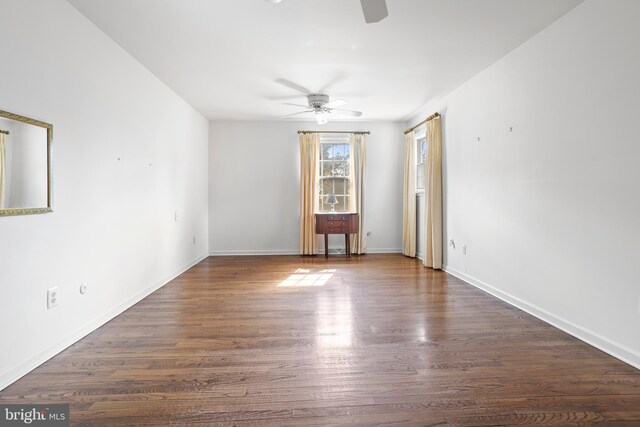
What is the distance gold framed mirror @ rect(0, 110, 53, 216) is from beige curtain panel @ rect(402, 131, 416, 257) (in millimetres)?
5017

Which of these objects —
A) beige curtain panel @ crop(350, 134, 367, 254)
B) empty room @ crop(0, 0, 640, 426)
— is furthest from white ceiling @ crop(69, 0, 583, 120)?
beige curtain panel @ crop(350, 134, 367, 254)

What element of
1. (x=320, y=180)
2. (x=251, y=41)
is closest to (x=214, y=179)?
(x=320, y=180)

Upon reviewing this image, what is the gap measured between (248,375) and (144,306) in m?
1.85

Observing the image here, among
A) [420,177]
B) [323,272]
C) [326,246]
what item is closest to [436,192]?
[420,177]

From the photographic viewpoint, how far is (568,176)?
2.71 meters

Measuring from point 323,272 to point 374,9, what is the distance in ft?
12.1

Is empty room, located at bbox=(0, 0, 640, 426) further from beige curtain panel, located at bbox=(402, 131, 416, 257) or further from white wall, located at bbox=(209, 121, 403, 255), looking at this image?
white wall, located at bbox=(209, 121, 403, 255)

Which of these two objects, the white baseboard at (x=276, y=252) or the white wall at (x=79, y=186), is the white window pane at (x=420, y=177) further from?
the white wall at (x=79, y=186)

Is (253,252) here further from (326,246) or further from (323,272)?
(323,272)

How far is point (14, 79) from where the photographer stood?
201 centimetres

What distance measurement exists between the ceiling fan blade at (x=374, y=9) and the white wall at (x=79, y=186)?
6.41 feet

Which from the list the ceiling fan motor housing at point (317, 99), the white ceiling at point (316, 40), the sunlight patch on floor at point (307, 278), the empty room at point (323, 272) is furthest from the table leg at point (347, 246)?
the white ceiling at point (316, 40)

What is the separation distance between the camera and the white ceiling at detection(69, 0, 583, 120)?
259 cm

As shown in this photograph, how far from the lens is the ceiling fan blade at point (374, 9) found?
5.71 feet
